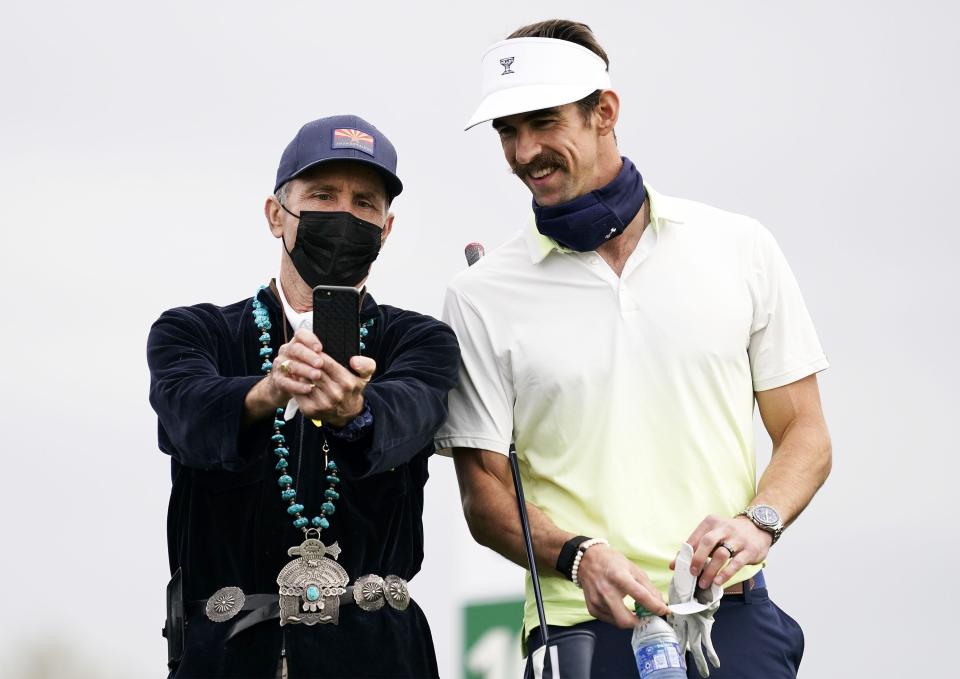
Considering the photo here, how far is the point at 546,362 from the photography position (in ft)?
16.4

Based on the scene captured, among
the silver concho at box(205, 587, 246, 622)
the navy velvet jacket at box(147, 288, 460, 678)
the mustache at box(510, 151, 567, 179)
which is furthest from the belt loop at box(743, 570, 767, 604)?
the silver concho at box(205, 587, 246, 622)

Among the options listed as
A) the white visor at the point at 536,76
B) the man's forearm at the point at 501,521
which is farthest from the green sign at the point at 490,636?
the white visor at the point at 536,76

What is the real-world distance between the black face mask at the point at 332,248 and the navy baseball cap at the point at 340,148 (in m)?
0.17

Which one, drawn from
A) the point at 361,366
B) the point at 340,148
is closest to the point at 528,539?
the point at 361,366

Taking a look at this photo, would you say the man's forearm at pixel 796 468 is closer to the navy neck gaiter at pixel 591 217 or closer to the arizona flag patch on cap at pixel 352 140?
the navy neck gaiter at pixel 591 217

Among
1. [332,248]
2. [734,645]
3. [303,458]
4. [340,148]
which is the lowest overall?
[734,645]

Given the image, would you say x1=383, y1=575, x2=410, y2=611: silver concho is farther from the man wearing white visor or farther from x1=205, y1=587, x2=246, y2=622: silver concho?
the man wearing white visor

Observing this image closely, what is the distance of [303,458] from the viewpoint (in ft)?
14.9

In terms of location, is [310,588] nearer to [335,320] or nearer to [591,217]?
[335,320]

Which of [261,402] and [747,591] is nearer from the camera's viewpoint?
[261,402]

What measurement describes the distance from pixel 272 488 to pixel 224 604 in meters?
0.34

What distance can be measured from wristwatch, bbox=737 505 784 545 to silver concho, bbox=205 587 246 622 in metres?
1.47

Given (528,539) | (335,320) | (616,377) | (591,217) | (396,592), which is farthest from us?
(591,217)

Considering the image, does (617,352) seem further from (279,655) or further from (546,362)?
(279,655)
